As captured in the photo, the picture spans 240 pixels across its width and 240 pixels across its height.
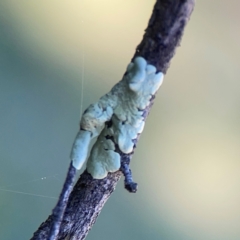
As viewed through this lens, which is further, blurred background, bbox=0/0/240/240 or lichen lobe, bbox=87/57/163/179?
blurred background, bbox=0/0/240/240

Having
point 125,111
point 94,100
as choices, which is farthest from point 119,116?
point 94,100

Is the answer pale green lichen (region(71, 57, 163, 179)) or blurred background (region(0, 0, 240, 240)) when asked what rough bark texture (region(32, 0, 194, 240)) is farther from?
blurred background (region(0, 0, 240, 240))

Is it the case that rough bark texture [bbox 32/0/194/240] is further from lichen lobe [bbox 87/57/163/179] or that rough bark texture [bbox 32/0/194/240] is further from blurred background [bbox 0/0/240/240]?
blurred background [bbox 0/0/240/240]

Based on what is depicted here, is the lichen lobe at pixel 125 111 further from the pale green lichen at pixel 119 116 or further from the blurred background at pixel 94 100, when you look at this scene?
the blurred background at pixel 94 100

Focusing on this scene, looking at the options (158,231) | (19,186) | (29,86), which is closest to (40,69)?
(29,86)

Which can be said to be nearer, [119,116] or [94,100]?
[119,116]

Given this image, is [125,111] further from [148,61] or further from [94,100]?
[94,100]

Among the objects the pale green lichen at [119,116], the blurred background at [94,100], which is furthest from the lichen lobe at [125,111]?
the blurred background at [94,100]

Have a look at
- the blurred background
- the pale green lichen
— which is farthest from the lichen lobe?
the blurred background
